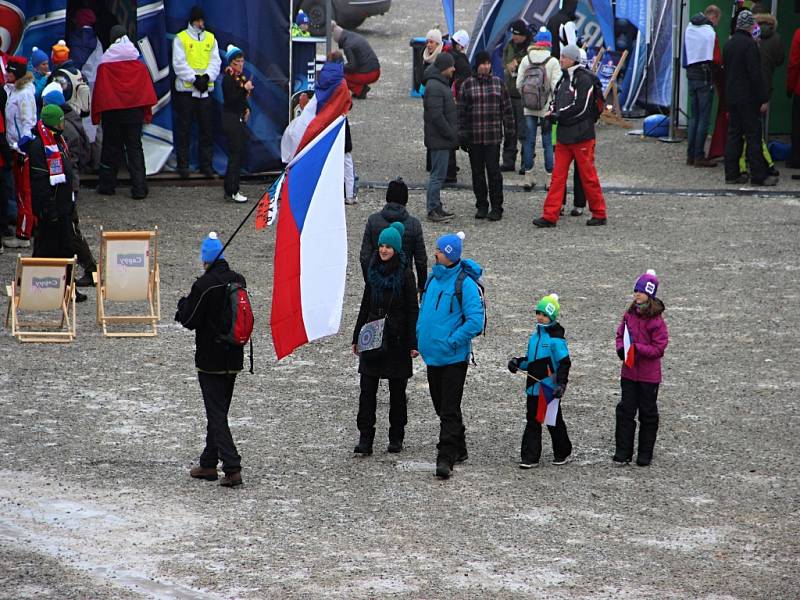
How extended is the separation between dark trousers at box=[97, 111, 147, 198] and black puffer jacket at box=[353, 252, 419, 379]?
893 cm

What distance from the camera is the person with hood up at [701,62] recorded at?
66.0 feet

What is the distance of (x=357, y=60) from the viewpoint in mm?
26172

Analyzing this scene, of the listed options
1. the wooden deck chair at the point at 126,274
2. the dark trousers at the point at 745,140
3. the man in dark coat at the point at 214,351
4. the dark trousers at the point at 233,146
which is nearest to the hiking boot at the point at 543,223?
the dark trousers at the point at 745,140

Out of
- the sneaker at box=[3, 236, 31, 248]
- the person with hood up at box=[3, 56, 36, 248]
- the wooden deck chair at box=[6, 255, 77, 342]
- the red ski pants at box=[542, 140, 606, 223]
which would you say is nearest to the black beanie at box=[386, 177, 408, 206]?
the wooden deck chair at box=[6, 255, 77, 342]

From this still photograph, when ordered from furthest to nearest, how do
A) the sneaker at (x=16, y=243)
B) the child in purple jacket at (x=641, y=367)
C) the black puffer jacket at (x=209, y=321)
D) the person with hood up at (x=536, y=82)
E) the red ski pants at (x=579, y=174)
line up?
the person with hood up at (x=536, y=82), the red ski pants at (x=579, y=174), the sneaker at (x=16, y=243), the child in purple jacket at (x=641, y=367), the black puffer jacket at (x=209, y=321)

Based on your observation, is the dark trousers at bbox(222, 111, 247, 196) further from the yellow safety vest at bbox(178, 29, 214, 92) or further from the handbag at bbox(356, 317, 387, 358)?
the handbag at bbox(356, 317, 387, 358)

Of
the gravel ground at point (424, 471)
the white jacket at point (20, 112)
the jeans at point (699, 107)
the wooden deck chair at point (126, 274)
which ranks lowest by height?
the gravel ground at point (424, 471)

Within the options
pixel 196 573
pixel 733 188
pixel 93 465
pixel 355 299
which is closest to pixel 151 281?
pixel 355 299

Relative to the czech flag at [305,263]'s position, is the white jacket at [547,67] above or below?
above

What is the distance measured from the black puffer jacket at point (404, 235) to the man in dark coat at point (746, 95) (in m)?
8.96

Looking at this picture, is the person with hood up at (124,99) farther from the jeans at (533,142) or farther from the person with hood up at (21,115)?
the jeans at (533,142)

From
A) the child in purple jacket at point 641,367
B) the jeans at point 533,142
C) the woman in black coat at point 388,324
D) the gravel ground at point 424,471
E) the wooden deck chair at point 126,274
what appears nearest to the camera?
the gravel ground at point 424,471

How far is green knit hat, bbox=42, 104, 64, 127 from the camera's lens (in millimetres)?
13133

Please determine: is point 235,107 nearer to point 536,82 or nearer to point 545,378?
point 536,82
